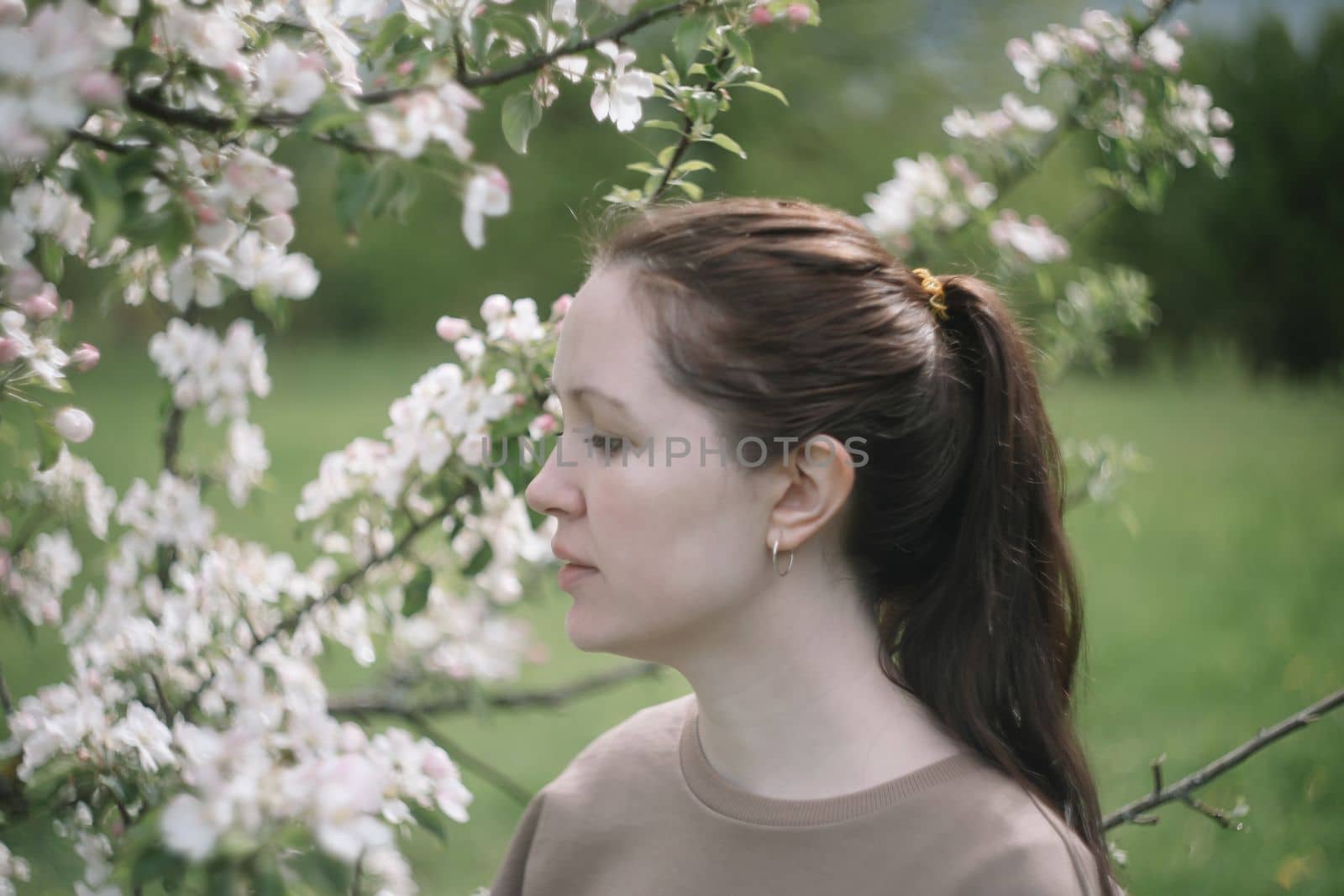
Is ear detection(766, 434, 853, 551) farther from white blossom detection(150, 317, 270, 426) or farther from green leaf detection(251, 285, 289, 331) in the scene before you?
white blossom detection(150, 317, 270, 426)

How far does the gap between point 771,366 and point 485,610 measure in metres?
1.56

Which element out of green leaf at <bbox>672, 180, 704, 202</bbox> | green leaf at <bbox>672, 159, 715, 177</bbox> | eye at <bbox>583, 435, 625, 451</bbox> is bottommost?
eye at <bbox>583, 435, 625, 451</bbox>

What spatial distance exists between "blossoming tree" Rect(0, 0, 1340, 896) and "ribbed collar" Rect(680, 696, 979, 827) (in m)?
0.33

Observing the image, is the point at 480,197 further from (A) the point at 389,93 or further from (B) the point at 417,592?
(B) the point at 417,592

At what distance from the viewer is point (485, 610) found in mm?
2678

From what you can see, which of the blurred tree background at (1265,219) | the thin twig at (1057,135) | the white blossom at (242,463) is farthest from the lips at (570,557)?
the blurred tree background at (1265,219)

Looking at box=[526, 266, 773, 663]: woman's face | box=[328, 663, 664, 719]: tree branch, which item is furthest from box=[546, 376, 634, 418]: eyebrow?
box=[328, 663, 664, 719]: tree branch

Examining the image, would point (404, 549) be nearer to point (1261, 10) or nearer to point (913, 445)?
point (913, 445)

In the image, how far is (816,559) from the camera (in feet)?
4.52

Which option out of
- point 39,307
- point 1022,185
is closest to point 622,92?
point 39,307

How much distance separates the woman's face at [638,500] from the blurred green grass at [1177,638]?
587mm

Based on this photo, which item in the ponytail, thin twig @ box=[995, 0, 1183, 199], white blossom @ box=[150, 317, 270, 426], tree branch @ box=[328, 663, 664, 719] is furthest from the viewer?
tree branch @ box=[328, 663, 664, 719]

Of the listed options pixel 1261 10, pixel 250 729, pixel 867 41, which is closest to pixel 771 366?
pixel 250 729

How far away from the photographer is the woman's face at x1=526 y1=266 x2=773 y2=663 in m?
1.27
